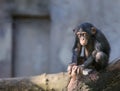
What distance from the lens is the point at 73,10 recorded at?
233 inches

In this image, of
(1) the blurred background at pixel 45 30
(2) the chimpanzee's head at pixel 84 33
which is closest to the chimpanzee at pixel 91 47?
(2) the chimpanzee's head at pixel 84 33

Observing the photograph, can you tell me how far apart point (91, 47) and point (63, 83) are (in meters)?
0.35

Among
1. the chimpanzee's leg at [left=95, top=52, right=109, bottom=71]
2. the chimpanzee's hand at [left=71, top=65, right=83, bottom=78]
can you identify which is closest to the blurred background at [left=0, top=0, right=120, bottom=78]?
the chimpanzee's leg at [left=95, top=52, right=109, bottom=71]

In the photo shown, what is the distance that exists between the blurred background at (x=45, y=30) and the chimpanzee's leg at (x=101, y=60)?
7.27 ft

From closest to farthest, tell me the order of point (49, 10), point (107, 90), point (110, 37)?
point (107, 90)
point (110, 37)
point (49, 10)

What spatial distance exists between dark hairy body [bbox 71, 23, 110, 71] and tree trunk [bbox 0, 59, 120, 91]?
0.08 metres

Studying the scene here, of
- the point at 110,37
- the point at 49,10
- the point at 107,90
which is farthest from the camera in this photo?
the point at 49,10

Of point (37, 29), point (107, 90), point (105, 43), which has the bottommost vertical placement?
point (107, 90)

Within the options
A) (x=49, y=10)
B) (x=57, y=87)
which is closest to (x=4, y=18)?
(x=49, y=10)

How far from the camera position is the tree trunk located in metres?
3.38

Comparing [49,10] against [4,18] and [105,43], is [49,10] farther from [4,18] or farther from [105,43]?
[105,43]

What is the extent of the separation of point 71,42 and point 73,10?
40cm

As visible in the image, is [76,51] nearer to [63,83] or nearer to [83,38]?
[83,38]

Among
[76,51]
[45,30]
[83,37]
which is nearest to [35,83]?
[76,51]
